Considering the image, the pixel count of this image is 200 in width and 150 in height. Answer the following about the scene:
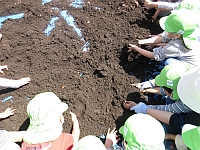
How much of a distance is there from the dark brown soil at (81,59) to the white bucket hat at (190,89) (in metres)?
Result: 0.65

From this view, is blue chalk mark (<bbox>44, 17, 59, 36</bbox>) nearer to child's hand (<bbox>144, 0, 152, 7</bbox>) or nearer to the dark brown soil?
the dark brown soil

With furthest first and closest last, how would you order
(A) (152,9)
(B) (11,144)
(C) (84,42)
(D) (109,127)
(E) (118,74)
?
(A) (152,9), (C) (84,42), (E) (118,74), (D) (109,127), (B) (11,144)

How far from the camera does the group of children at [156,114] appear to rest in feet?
5.98

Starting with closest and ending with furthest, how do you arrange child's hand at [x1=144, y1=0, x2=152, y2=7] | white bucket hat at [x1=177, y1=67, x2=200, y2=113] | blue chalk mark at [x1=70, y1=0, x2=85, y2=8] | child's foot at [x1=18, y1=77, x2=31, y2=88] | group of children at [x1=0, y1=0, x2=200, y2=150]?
group of children at [x1=0, y1=0, x2=200, y2=150] → white bucket hat at [x1=177, y1=67, x2=200, y2=113] → child's foot at [x1=18, y1=77, x2=31, y2=88] → child's hand at [x1=144, y1=0, x2=152, y2=7] → blue chalk mark at [x1=70, y1=0, x2=85, y2=8]

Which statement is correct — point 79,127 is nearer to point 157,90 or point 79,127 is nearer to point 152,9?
point 157,90

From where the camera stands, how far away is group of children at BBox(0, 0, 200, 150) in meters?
1.82

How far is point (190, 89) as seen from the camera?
2.08 m

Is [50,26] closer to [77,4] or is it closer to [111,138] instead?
[77,4]

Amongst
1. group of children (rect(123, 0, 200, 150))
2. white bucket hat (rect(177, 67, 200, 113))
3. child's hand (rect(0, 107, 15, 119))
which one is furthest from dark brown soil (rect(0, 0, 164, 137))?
white bucket hat (rect(177, 67, 200, 113))

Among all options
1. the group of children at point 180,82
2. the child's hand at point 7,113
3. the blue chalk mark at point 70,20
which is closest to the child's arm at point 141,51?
the group of children at point 180,82

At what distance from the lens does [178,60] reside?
2631mm

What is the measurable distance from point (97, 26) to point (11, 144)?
1779 mm

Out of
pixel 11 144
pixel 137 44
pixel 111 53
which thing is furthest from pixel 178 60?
pixel 11 144

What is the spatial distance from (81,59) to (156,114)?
1.09 metres
